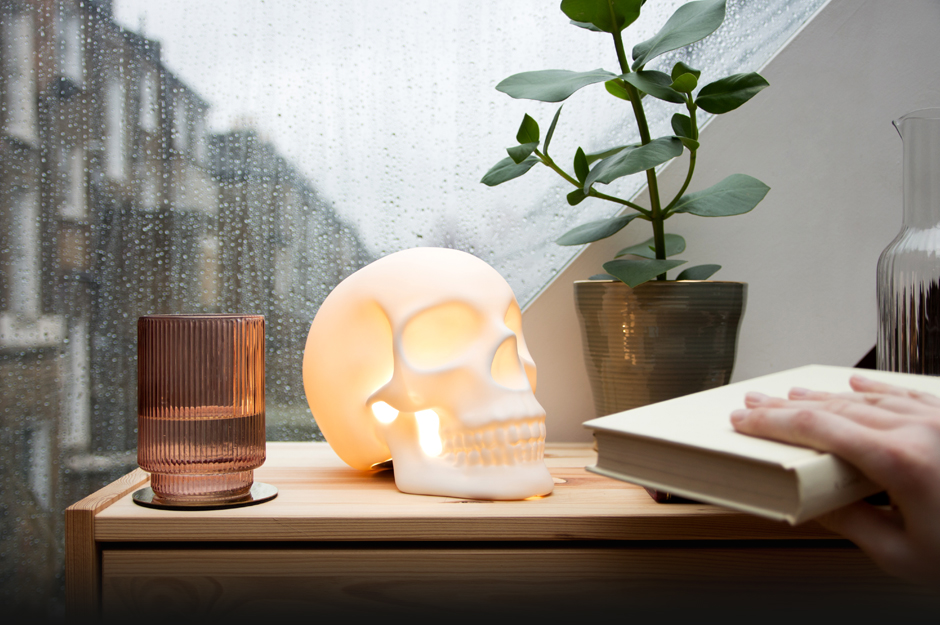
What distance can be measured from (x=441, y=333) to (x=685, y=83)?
17.9 inches

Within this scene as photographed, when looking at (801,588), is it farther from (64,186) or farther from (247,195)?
(64,186)

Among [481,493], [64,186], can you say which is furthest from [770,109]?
[64,186]

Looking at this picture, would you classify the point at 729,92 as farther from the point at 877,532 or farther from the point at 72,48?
the point at 72,48

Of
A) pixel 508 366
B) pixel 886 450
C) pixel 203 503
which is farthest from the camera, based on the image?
pixel 508 366

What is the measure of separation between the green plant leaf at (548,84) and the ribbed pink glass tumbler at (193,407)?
0.48 metres

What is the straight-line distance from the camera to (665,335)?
0.91 meters

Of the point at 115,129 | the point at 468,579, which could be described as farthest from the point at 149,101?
the point at 468,579

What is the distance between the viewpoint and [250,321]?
77cm

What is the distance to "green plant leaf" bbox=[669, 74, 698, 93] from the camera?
0.81 m

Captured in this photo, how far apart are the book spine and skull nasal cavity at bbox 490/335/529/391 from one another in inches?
14.9

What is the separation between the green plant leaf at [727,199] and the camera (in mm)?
903

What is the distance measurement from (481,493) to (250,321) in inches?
13.8

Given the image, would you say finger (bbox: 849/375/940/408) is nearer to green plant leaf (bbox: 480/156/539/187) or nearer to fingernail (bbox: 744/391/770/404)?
fingernail (bbox: 744/391/770/404)

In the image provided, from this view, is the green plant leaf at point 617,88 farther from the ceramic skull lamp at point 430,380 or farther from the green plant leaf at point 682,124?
the ceramic skull lamp at point 430,380
